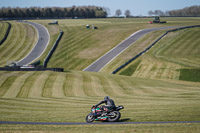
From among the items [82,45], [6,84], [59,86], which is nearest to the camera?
[59,86]

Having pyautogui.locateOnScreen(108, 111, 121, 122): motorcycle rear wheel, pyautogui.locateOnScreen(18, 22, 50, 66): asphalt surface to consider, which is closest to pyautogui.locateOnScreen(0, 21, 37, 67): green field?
pyautogui.locateOnScreen(18, 22, 50, 66): asphalt surface

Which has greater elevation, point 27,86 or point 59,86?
point 27,86

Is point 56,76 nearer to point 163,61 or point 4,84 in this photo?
point 4,84

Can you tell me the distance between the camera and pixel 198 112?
21141mm

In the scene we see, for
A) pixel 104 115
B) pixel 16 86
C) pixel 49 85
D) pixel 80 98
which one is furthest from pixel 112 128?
pixel 16 86

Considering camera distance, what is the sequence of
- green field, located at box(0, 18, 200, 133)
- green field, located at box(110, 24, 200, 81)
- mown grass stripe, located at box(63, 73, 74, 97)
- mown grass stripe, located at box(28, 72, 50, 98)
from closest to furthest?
1. green field, located at box(0, 18, 200, 133)
2. mown grass stripe, located at box(28, 72, 50, 98)
3. mown grass stripe, located at box(63, 73, 74, 97)
4. green field, located at box(110, 24, 200, 81)

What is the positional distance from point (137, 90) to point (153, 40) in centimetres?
5854

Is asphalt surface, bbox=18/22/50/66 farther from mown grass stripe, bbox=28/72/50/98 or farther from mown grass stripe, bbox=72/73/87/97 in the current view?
mown grass stripe, bbox=72/73/87/97

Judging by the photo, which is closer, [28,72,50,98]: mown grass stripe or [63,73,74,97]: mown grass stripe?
[28,72,50,98]: mown grass stripe

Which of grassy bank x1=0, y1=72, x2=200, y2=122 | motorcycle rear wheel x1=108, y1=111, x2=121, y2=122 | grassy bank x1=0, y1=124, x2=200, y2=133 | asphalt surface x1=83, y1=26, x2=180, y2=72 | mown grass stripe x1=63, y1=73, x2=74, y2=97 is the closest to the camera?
grassy bank x1=0, y1=124, x2=200, y2=133

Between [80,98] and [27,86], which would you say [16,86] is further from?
[80,98]

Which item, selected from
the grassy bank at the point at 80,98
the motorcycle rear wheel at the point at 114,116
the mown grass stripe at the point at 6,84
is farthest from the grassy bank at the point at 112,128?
the mown grass stripe at the point at 6,84

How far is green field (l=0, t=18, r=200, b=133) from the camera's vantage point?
20.8 metres

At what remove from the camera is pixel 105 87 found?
4319 cm
